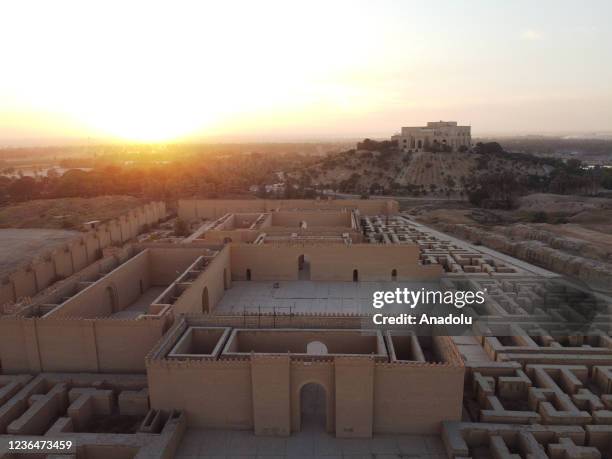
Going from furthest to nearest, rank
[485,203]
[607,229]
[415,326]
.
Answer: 1. [485,203]
2. [607,229]
3. [415,326]

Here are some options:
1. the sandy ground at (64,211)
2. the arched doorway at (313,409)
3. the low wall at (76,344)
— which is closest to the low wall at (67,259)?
the low wall at (76,344)

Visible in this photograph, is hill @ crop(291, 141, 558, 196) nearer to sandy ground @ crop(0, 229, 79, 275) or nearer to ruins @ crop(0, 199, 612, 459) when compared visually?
sandy ground @ crop(0, 229, 79, 275)

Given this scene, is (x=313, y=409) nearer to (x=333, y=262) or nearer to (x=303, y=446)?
(x=303, y=446)

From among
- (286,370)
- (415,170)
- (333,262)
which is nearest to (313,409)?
(286,370)

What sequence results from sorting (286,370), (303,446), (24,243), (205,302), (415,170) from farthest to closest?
(415,170)
(24,243)
(205,302)
(286,370)
(303,446)

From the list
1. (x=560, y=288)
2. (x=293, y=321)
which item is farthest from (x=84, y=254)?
(x=560, y=288)

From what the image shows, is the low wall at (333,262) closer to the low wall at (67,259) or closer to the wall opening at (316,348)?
the low wall at (67,259)

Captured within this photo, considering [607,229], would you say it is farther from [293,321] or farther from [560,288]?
[293,321]
